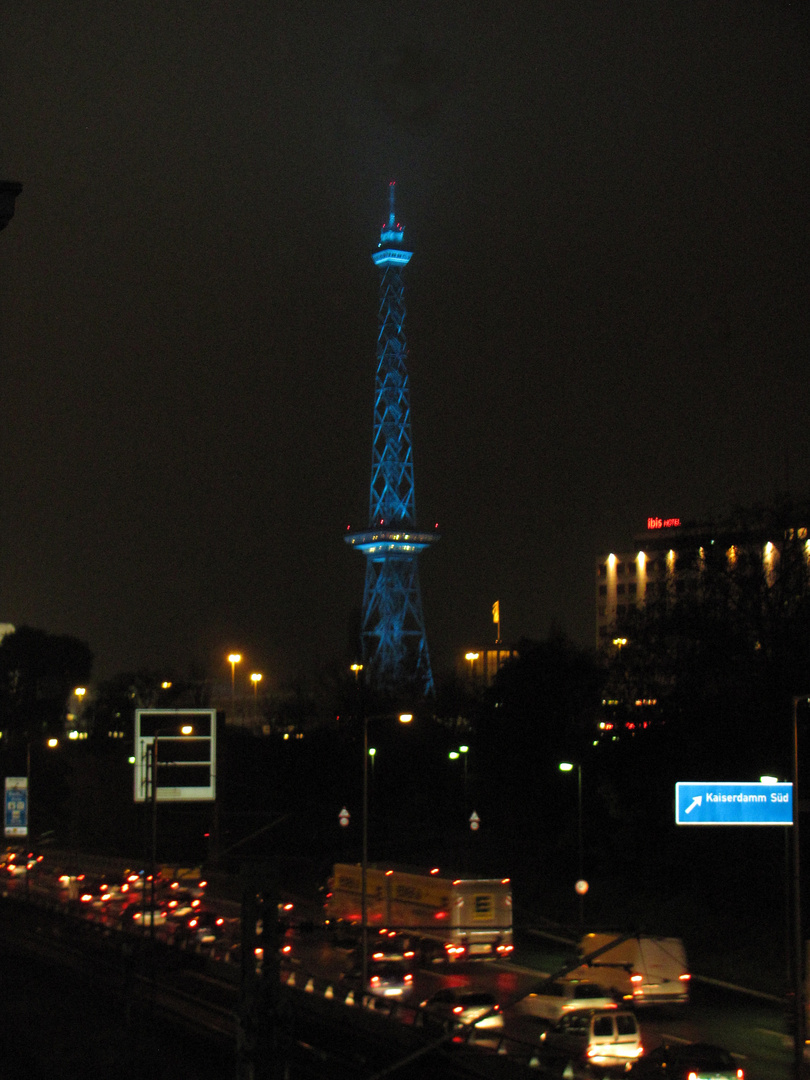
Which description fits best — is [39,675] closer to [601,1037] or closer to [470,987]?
[470,987]

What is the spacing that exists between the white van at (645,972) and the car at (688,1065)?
24.7 ft

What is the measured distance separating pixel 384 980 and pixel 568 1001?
204 inches

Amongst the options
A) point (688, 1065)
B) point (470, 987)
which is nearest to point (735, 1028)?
point (470, 987)

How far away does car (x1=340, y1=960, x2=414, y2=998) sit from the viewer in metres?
29.5

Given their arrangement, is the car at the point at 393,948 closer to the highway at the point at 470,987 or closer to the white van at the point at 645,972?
the highway at the point at 470,987

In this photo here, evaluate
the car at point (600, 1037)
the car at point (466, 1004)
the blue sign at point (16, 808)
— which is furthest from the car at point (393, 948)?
the blue sign at point (16, 808)

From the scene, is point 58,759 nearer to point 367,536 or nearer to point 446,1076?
point 367,536

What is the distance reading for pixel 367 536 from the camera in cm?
12550

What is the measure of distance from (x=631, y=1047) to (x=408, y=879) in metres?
16.4

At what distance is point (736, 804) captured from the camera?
28.4m

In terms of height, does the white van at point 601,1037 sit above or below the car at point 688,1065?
below

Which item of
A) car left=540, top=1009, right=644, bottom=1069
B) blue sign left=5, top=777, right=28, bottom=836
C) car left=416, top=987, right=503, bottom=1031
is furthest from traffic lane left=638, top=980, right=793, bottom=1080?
blue sign left=5, top=777, right=28, bottom=836

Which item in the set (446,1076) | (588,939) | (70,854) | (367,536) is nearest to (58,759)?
(70,854)

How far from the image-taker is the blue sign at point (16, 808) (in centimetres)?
4841
